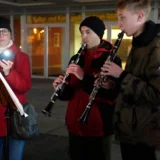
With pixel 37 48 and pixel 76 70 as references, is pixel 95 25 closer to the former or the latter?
pixel 76 70

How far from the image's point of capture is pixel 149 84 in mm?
2094

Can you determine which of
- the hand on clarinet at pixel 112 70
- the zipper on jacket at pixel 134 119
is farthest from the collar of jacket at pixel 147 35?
the zipper on jacket at pixel 134 119

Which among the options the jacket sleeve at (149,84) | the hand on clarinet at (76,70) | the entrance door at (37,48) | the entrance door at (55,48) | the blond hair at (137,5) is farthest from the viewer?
the entrance door at (37,48)

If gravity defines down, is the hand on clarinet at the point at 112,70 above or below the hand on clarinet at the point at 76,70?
above

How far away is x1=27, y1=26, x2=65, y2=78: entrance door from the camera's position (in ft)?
44.7

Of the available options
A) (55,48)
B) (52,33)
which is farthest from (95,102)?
(52,33)

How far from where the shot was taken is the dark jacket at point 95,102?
111 inches

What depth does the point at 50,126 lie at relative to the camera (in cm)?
639

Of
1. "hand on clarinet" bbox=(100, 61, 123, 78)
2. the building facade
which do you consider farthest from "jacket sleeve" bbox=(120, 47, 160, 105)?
the building facade

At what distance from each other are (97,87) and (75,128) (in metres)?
0.47

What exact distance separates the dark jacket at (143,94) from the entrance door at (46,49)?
37.3ft

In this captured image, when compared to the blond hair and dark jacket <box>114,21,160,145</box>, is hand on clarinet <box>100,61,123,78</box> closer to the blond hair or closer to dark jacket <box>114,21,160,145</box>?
dark jacket <box>114,21,160,145</box>

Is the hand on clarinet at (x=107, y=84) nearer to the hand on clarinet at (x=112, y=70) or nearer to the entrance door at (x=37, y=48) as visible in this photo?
the hand on clarinet at (x=112, y=70)

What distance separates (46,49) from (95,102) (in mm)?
11210
